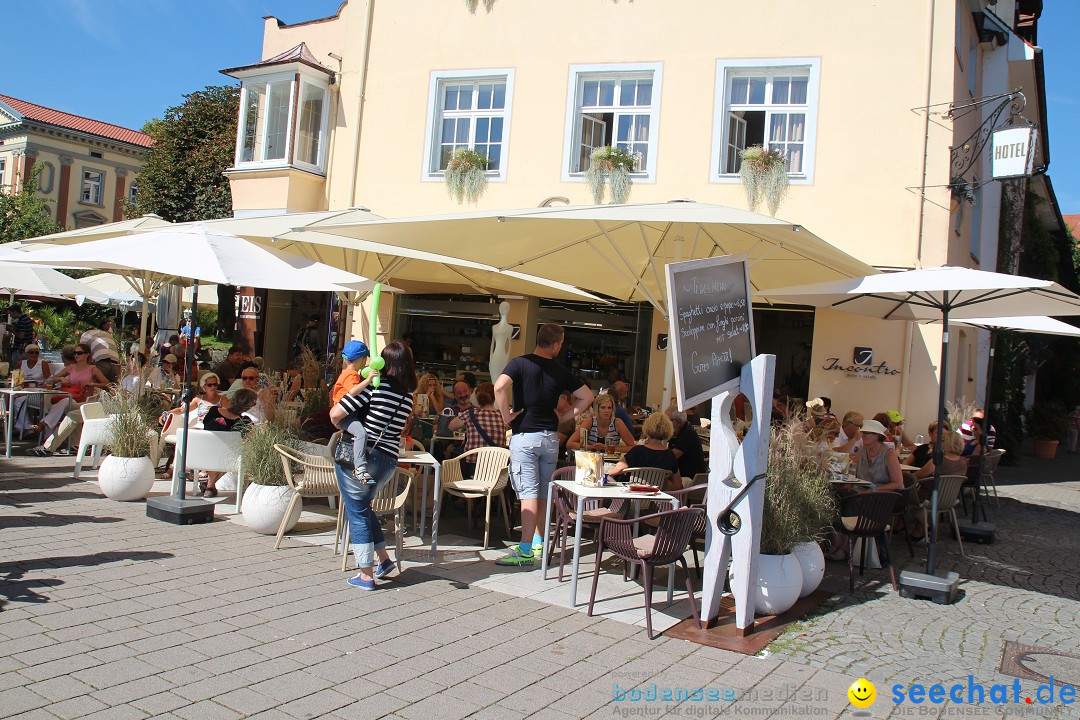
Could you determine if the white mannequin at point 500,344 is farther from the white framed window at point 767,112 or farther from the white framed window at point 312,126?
the white framed window at point 312,126

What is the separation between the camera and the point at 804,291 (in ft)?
22.1

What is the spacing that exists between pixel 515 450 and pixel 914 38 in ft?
30.1

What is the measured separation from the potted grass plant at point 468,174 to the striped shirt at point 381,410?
29.2ft

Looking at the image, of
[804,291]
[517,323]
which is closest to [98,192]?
[517,323]

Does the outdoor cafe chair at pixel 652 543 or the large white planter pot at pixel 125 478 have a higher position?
the outdoor cafe chair at pixel 652 543

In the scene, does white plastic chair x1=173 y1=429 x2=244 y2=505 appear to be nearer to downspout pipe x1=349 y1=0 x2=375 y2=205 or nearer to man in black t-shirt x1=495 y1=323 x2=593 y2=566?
man in black t-shirt x1=495 y1=323 x2=593 y2=566

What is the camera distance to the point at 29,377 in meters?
11.0

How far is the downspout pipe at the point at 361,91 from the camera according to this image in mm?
14906

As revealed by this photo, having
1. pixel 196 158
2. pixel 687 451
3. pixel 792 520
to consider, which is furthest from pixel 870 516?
pixel 196 158

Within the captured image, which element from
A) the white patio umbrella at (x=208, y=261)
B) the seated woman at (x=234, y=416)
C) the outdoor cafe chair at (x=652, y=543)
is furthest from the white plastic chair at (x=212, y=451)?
the outdoor cafe chair at (x=652, y=543)

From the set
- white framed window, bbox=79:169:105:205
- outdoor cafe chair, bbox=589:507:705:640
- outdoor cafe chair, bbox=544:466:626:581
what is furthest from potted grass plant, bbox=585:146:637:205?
white framed window, bbox=79:169:105:205

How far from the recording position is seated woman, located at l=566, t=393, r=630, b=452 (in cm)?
822

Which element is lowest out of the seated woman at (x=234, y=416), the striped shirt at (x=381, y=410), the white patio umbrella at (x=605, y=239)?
the seated woman at (x=234, y=416)

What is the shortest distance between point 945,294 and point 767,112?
691cm
